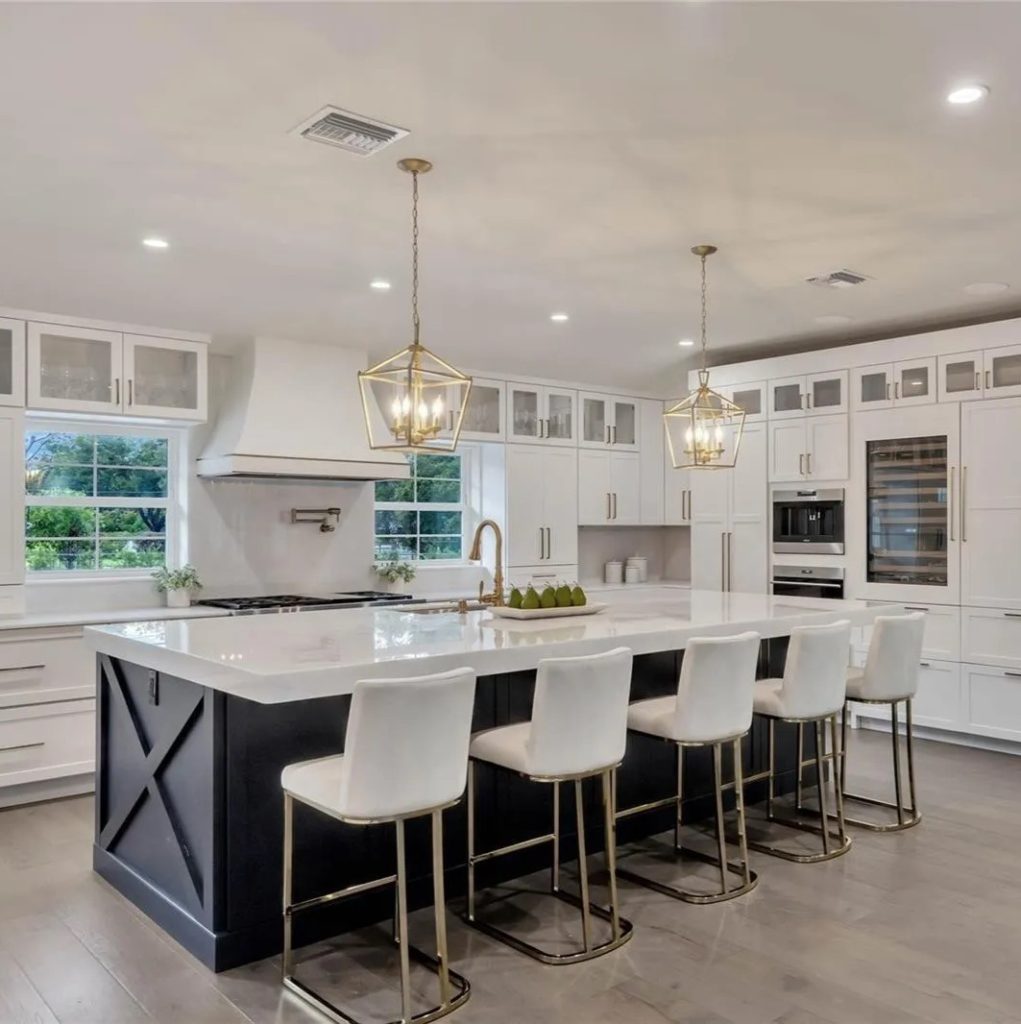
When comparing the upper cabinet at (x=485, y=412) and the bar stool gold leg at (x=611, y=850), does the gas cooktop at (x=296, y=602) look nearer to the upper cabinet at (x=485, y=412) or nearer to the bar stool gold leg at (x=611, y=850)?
the upper cabinet at (x=485, y=412)

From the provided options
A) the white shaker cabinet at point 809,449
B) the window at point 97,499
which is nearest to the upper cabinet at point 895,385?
the white shaker cabinet at point 809,449

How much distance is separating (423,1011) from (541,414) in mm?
5232

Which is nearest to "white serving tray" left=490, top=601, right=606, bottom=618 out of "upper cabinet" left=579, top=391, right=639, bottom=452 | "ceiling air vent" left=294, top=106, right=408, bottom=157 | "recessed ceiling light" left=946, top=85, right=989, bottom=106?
"ceiling air vent" left=294, top=106, right=408, bottom=157

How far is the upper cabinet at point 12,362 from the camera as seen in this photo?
489 centimetres

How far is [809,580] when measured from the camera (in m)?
6.26

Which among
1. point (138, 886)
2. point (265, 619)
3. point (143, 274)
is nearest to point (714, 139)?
point (265, 619)

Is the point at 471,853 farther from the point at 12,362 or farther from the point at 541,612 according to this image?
the point at 12,362

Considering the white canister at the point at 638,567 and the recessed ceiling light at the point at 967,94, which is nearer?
the recessed ceiling light at the point at 967,94

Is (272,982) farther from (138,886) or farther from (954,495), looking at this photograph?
Result: (954,495)

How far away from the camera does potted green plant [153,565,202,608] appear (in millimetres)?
5703

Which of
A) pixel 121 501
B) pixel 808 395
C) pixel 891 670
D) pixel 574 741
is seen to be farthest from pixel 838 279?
pixel 121 501

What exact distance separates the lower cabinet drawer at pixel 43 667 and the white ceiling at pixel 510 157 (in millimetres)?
1727

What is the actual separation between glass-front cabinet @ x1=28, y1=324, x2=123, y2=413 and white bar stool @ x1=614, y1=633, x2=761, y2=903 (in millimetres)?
3503

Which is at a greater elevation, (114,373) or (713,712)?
(114,373)
